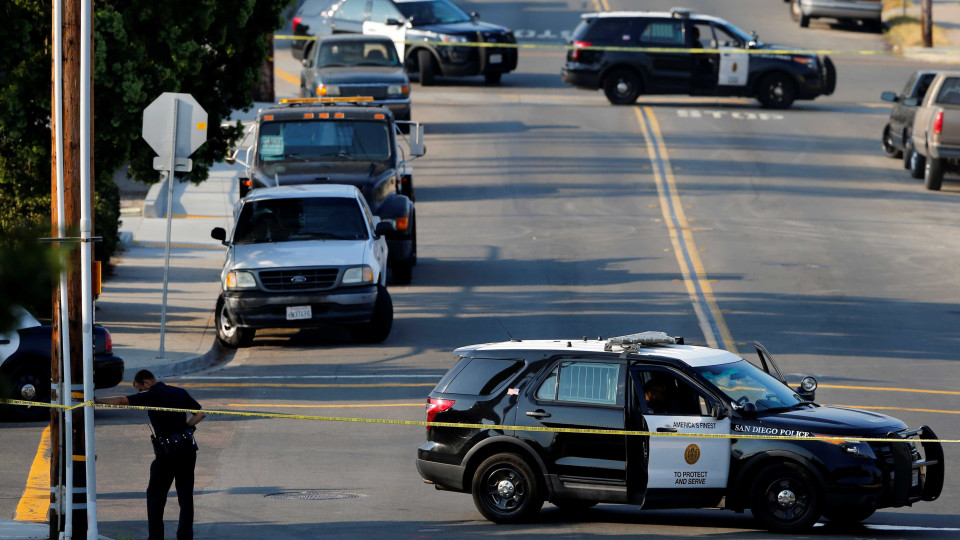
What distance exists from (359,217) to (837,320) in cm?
674

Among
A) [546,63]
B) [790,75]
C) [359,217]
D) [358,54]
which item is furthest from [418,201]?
[546,63]

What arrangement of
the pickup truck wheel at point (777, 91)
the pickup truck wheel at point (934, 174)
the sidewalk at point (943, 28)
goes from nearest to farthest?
the pickup truck wheel at point (934, 174) < the pickup truck wheel at point (777, 91) < the sidewalk at point (943, 28)

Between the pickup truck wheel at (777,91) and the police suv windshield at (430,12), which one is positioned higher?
the police suv windshield at (430,12)

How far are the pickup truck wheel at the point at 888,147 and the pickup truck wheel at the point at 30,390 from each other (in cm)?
2371

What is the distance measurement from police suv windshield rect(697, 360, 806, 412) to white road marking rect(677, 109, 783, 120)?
27.5 metres

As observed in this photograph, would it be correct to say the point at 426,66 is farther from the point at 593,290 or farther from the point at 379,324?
the point at 379,324

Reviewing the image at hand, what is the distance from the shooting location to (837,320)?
20.8 metres

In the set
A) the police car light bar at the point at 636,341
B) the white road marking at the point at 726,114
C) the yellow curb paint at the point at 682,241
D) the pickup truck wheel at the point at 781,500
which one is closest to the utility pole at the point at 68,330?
the police car light bar at the point at 636,341

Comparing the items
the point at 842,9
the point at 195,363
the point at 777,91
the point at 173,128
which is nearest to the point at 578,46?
the point at 777,91

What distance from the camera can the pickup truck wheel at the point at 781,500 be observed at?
10.9m

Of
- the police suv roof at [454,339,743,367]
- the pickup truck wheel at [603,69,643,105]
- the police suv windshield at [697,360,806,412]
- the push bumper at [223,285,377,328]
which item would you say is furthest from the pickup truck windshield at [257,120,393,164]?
the pickup truck wheel at [603,69,643,105]

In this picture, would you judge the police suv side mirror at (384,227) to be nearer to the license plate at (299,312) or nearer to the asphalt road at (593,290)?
the asphalt road at (593,290)

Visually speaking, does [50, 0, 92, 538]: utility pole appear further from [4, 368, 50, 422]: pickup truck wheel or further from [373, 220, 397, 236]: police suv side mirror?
[373, 220, 397, 236]: police suv side mirror

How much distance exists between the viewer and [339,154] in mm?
22750
